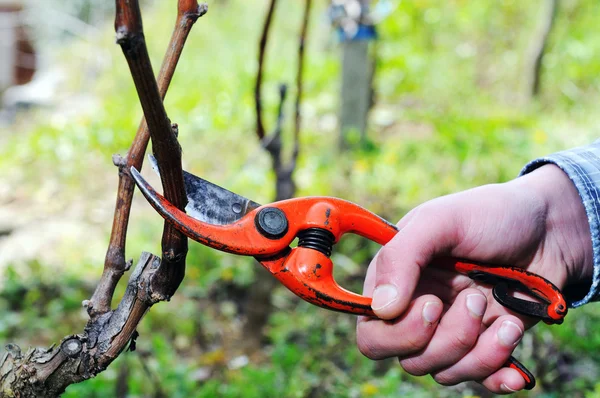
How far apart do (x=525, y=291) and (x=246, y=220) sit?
0.65m

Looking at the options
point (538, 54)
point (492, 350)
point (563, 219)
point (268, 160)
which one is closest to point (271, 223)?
point (492, 350)

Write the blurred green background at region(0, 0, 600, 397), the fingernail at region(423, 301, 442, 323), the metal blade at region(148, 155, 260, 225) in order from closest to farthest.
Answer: the metal blade at region(148, 155, 260, 225) → the fingernail at region(423, 301, 442, 323) → the blurred green background at region(0, 0, 600, 397)

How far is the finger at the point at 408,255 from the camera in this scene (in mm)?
1231

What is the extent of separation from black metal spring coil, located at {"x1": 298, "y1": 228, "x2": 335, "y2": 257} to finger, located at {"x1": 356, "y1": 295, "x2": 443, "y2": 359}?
8.4 inches

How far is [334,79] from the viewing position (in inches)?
227

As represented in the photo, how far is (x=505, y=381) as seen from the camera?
1.30 meters

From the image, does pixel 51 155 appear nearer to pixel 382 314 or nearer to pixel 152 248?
pixel 152 248

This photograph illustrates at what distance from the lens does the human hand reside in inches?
50.3

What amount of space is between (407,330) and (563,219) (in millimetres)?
533

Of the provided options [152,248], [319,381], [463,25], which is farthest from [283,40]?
[319,381]

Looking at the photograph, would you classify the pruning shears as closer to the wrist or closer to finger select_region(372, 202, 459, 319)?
finger select_region(372, 202, 459, 319)

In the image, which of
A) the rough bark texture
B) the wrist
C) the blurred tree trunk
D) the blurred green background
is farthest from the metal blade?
the blurred tree trunk

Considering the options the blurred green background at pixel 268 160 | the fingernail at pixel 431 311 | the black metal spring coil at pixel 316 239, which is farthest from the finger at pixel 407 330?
the blurred green background at pixel 268 160

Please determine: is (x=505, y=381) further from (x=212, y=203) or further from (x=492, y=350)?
(x=212, y=203)
